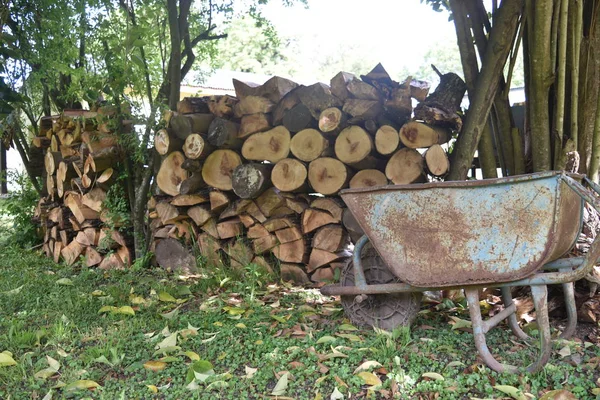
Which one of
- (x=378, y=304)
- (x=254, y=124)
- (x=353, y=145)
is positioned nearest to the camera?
(x=378, y=304)

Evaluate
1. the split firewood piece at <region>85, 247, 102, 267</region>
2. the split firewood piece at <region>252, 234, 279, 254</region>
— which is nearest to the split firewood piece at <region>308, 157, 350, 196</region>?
the split firewood piece at <region>252, 234, 279, 254</region>

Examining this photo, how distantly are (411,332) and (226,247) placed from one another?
1.81 m

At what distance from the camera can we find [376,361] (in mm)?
2367

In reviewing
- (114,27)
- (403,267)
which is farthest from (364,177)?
(114,27)

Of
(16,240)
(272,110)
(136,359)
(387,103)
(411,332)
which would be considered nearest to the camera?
(136,359)

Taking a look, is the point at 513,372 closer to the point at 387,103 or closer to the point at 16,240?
the point at 387,103

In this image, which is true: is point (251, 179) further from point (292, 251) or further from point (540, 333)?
point (540, 333)

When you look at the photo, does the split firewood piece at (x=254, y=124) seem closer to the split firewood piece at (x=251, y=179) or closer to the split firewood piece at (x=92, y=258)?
the split firewood piece at (x=251, y=179)

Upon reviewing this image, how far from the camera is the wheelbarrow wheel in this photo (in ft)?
9.03

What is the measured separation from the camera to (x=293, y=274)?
3.90 m

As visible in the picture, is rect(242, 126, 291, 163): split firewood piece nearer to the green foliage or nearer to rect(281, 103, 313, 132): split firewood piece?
rect(281, 103, 313, 132): split firewood piece

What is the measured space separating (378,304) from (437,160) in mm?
964

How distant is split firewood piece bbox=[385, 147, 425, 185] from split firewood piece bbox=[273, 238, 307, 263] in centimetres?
81

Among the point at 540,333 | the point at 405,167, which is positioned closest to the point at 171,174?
the point at 405,167
